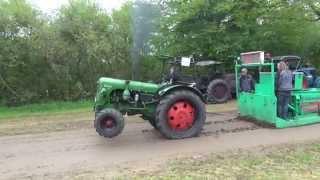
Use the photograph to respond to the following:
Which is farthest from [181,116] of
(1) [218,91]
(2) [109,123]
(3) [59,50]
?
(3) [59,50]

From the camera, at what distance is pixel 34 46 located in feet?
64.4

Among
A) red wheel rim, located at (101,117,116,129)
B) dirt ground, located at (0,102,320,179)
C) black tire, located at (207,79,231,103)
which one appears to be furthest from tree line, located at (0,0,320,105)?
red wheel rim, located at (101,117,116,129)

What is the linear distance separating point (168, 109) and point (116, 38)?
9.90 meters

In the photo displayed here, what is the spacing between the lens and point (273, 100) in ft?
41.3

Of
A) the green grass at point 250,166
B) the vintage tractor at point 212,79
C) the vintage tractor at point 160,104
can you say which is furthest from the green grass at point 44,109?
the green grass at point 250,166

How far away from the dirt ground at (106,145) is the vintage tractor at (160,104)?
1.15ft

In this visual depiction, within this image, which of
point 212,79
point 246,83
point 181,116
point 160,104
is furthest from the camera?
point 212,79

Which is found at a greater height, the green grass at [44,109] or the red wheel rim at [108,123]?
the red wheel rim at [108,123]

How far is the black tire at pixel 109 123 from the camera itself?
11109 mm

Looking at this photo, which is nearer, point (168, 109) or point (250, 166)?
point (250, 166)

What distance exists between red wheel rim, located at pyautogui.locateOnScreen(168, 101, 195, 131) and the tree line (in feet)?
27.0

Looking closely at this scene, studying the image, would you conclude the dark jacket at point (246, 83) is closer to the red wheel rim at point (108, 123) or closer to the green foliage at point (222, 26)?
the red wheel rim at point (108, 123)

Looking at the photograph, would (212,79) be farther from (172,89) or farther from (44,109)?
(172,89)

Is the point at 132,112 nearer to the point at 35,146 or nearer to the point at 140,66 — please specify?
the point at 35,146
